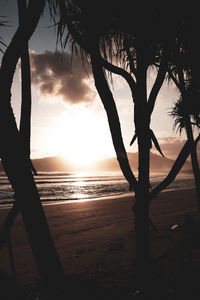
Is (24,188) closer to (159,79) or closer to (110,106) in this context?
(110,106)

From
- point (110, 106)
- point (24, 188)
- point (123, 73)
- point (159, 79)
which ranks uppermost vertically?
point (123, 73)

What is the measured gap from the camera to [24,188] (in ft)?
3.84

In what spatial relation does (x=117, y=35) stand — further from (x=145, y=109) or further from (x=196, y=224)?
(x=196, y=224)

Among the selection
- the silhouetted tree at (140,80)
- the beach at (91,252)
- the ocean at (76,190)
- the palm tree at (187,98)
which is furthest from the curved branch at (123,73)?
the ocean at (76,190)

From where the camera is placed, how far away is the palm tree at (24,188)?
1.17 meters

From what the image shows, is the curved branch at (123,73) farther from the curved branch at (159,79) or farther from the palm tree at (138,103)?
the curved branch at (159,79)

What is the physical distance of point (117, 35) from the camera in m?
2.30

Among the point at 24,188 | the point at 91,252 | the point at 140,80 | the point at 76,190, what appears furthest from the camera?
the point at 76,190

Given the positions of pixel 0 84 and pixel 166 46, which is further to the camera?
pixel 166 46

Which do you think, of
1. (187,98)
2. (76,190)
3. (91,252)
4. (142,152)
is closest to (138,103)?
(142,152)

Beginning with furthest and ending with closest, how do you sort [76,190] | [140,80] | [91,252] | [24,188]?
[76,190], [91,252], [140,80], [24,188]

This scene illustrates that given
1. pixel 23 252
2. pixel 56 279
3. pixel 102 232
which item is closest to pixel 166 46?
pixel 56 279

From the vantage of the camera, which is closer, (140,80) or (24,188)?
(24,188)

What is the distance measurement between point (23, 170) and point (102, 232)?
562cm
